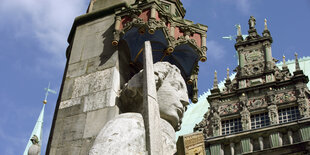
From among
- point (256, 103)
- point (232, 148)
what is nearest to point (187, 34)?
point (232, 148)

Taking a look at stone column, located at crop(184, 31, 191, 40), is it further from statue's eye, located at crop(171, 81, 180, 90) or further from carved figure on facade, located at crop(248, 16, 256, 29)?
carved figure on facade, located at crop(248, 16, 256, 29)

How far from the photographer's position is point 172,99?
5035 millimetres

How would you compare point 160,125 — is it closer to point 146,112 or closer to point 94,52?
point 146,112

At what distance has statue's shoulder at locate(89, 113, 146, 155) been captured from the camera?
4.16 meters

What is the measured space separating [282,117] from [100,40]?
2804cm

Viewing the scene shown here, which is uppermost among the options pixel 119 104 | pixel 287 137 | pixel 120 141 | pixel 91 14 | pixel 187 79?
pixel 287 137

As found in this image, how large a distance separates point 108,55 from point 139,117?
1.25 metres

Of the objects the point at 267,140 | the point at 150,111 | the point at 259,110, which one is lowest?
the point at 150,111

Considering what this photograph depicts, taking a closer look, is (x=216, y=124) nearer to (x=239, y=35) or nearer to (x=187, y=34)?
(x=239, y=35)

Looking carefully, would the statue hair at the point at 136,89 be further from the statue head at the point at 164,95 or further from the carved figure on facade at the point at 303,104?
the carved figure on facade at the point at 303,104

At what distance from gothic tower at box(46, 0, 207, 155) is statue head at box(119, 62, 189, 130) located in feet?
0.51

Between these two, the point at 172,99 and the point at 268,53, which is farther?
the point at 268,53

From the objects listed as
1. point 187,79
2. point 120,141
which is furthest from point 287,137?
point 120,141

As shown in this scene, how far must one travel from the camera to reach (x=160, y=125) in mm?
4719
